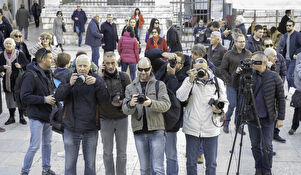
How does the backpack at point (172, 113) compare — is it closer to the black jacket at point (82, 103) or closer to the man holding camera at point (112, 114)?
the man holding camera at point (112, 114)

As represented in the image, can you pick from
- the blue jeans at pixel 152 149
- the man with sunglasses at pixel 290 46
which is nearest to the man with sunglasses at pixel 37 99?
the blue jeans at pixel 152 149

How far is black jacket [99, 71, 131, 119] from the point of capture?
17.5 ft

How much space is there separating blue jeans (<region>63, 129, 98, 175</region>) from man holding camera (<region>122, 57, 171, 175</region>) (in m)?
0.55

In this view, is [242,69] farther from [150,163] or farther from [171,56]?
[150,163]

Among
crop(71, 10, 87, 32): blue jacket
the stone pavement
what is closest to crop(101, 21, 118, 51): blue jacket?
the stone pavement

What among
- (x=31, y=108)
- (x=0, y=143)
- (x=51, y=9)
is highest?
(x=51, y=9)

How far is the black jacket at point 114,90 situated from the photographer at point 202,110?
2.35ft

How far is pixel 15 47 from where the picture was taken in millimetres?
8656

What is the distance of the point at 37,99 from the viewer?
18.2 ft

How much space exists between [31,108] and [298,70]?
14.7 ft

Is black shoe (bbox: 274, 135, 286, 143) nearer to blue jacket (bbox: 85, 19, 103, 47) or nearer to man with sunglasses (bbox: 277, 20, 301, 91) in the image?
man with sunglasses (bbox: 277, 20, 301, 91)

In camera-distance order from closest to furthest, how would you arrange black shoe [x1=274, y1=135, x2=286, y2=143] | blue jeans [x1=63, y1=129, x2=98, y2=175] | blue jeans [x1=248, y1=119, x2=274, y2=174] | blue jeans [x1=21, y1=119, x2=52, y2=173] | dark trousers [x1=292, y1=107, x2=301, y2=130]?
1. blue jeans [x1=63, y1=129, x2=98, y2=175]
2. blue jeans [x1=21, y1=119, x2=52, y2=173]
3. blue jeans [x1=248, y1=119, x2=274, y2=174]
4. black shoe [x1=274, y1=135, x2=286, y2=143]
5. dark trousers [x1=292, y1=107, x2=301, y2=130]

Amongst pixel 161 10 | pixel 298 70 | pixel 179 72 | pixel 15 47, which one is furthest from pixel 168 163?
pixel 161 10

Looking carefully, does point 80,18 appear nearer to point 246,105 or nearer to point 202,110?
point 246,105
